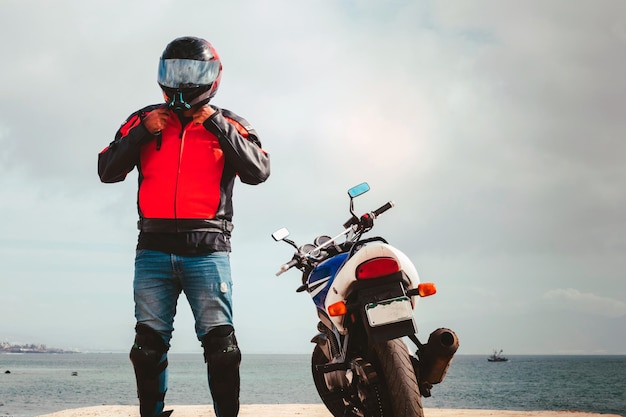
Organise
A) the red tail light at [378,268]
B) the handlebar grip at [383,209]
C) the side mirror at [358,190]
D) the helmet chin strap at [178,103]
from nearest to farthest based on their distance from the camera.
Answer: the helmet chin strap at [178,103] < the red tail light at [378,268] < the side mirror at [358,190] < the handlebar grip at [383,209]

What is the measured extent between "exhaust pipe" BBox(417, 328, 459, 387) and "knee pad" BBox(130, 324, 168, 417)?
1.64 meters

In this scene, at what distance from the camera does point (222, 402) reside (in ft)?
13.9

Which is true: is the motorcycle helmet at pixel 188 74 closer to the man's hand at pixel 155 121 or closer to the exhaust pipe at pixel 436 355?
the man's hand at pixel 155 121

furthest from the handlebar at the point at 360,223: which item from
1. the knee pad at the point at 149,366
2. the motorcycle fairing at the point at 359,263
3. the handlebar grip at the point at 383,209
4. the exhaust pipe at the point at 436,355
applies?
the knee pad at the point at 149,366

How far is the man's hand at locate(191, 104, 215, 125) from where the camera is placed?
436 centimetres

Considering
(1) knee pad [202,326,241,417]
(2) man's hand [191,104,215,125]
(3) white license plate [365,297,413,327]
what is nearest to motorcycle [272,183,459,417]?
(3) white license plate [365,297,413,327]

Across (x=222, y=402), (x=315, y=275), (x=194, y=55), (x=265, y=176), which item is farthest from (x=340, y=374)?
(x=194, y=55)

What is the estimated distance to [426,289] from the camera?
14.9 ft

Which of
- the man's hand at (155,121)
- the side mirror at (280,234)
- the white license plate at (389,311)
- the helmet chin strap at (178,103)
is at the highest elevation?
the helmet chin strap at (178,103)

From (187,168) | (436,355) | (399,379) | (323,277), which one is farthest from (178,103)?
(436,355)

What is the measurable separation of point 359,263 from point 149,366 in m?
1.42

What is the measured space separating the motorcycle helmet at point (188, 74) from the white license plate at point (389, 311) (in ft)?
5.43

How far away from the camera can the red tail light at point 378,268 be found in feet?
14.8

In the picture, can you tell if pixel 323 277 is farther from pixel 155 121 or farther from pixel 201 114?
pixel 155 121
